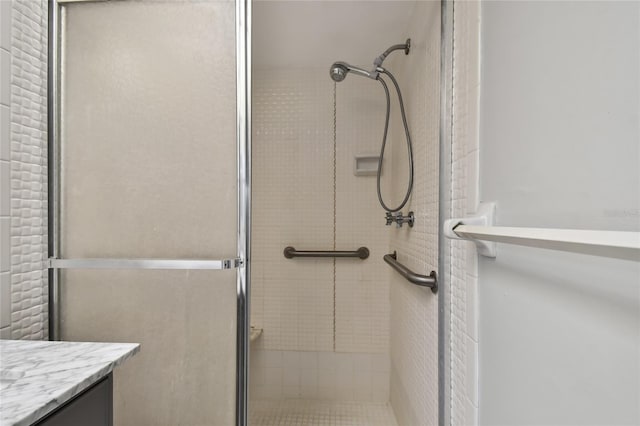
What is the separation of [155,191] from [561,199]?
3.25 feet

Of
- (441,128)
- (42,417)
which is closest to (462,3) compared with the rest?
(441,128)

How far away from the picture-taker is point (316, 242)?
191 centimetres

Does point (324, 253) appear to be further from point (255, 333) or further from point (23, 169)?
point (23, 169)

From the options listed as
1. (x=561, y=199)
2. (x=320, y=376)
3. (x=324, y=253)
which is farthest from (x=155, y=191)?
(x=320, y=376)

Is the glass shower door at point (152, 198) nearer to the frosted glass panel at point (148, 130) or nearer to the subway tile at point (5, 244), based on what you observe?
the frosted glass panel at point (148, 130)

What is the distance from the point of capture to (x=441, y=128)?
0.89 meters

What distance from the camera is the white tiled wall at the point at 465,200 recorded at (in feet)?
2.35

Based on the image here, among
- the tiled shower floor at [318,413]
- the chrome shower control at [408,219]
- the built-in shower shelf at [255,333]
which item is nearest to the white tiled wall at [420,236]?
→ the chrome shower control at [408,219]

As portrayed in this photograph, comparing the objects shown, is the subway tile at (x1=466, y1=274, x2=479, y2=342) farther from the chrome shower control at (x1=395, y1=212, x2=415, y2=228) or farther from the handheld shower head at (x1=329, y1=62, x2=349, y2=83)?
the handheld shower head at (x1=329, y1=62, x2=349, y2=83)

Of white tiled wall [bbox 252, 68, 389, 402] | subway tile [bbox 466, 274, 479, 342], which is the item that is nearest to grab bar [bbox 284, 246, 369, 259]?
white tiled wall [bbox 252, 68, 389, 402]

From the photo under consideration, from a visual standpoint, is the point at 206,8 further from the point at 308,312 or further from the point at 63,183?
Result: the point at 308,312

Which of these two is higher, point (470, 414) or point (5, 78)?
point (5, 78)

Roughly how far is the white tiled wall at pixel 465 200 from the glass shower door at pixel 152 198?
24.5 inches

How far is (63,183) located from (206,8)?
0.70 m
